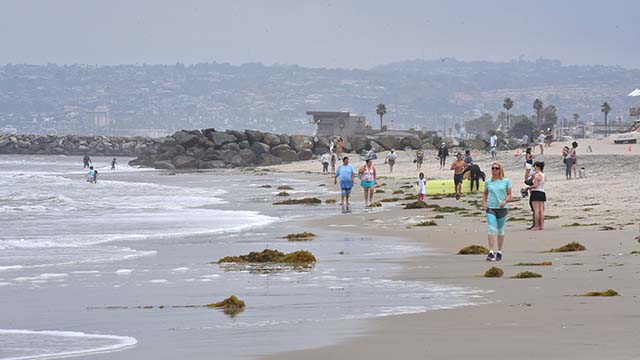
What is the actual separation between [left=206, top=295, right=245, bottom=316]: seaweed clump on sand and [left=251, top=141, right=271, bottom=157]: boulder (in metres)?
75.2

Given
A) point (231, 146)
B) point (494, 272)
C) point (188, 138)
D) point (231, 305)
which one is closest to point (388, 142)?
point (231, 146)

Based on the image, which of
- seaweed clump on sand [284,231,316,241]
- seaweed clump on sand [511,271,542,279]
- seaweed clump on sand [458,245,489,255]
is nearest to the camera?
seaweed clump on sand [511,271,542,279]

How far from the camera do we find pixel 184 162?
3445 inches

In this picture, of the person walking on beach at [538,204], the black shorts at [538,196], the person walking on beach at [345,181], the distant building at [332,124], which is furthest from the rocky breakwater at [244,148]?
the black shorts at [538,196]

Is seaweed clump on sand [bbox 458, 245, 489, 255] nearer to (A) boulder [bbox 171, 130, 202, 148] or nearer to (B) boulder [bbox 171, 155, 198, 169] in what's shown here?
(B) boulder [bbox 171, 155, 198, 169]

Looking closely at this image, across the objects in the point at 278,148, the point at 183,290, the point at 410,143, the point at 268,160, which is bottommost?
the point at 268,160

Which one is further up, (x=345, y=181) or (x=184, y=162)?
(x=345, y=181)

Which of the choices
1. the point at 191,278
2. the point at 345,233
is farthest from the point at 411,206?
the point at 191,278

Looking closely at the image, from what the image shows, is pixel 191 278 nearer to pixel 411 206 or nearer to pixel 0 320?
pixel 0 320

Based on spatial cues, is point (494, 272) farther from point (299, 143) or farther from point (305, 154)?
point (299, 143)

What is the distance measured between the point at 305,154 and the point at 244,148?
450 centimetres

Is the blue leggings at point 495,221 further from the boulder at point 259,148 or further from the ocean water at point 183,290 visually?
the boulder at point 259,148

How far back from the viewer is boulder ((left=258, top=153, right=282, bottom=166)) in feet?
279

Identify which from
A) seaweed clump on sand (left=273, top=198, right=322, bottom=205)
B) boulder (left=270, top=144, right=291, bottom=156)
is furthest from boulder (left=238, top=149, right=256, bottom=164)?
seaweed clump on sand (left=273, top=198, right=322, bottom=205)
